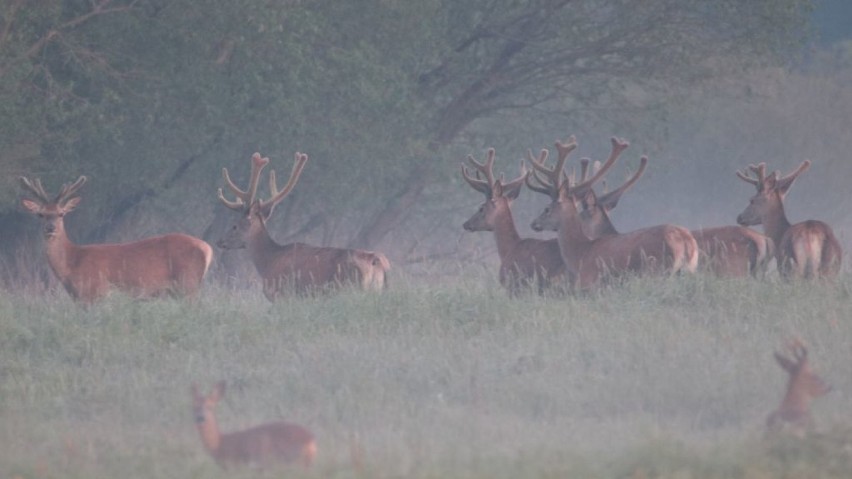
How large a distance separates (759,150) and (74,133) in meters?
20.0

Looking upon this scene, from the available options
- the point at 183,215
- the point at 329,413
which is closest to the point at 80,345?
the point at 329,413

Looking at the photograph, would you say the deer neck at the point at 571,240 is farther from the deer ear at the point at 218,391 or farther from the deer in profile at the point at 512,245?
the deer ear at the point at 218,391

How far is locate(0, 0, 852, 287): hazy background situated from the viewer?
16.3 metres

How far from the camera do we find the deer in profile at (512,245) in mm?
13367

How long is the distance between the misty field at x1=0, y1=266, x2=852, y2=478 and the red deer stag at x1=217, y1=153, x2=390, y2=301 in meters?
1.07

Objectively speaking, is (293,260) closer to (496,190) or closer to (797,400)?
(496,190)

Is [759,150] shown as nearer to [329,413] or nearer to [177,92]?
[177,92]

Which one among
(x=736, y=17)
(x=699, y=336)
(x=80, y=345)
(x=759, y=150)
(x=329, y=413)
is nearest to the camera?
(x=329, y=413)

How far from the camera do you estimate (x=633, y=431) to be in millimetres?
7355

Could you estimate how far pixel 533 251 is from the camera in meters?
13.8

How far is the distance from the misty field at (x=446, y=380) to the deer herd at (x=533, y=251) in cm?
62

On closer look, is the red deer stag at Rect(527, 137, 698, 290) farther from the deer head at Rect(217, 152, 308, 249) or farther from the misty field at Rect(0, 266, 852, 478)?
the deer head at Rect(217, 152, 308, 249)

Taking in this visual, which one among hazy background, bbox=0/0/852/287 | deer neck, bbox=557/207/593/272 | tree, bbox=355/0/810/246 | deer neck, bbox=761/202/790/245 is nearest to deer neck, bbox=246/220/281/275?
hazy background, bbox=0/0/852/287

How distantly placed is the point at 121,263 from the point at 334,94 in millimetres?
5841
